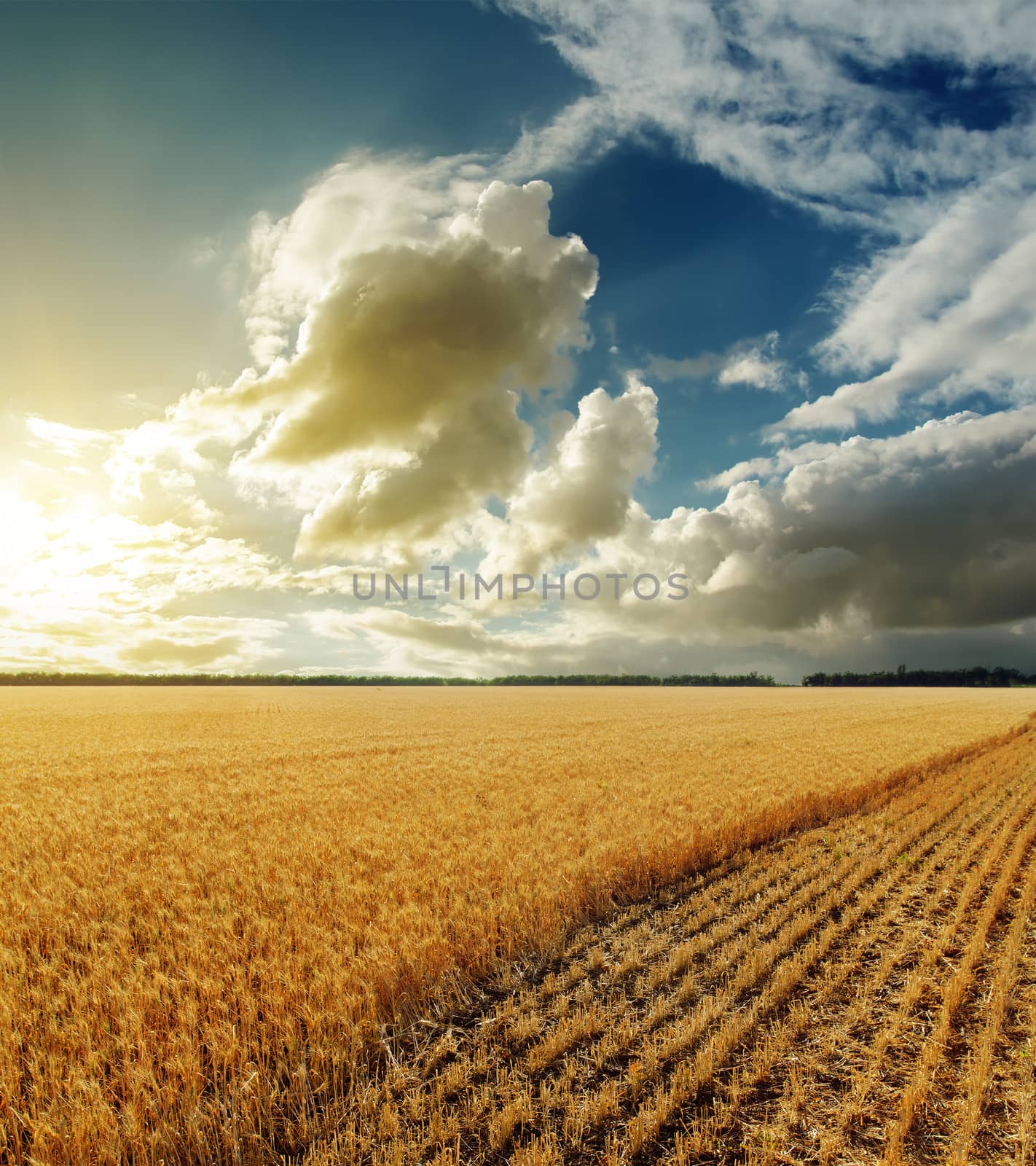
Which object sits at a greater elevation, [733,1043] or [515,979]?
[733,1043]

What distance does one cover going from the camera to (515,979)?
6.27 metres

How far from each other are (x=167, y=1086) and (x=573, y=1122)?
286 centimetres

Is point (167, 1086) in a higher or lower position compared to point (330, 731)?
higher

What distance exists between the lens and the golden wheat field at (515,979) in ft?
13.8

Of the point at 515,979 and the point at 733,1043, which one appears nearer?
the point at 733,1043

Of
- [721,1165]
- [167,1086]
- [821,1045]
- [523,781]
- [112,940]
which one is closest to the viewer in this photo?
[721,1165]

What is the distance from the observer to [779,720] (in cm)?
3778

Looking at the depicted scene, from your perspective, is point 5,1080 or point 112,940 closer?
point 5,1080

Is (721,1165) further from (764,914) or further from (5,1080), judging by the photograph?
(5,1080)

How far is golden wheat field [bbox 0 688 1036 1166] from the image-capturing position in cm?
421

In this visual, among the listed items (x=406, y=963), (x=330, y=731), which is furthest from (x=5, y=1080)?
(x=330, y=731)

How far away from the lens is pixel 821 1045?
5.10 m

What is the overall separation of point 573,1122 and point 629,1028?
1.19 meters

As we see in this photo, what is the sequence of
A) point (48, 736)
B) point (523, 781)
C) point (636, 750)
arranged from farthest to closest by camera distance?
point (48, 736), point (636, 750), point (523, 781)
